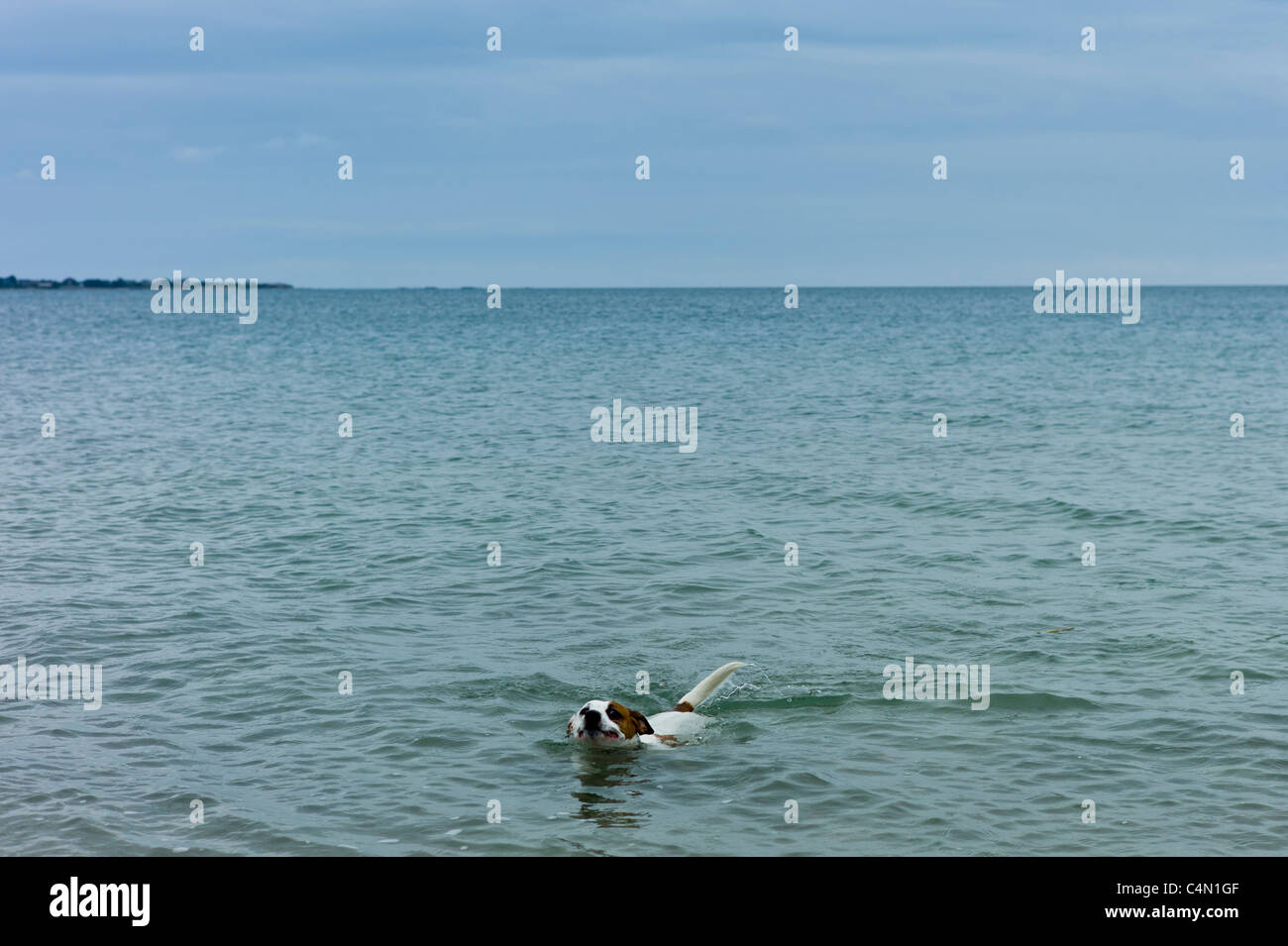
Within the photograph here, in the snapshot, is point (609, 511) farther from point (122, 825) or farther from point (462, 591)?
point (122, 825)

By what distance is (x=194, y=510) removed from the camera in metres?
18.7

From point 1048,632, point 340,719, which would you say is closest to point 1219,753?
point 1048,632

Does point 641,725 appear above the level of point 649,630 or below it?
below

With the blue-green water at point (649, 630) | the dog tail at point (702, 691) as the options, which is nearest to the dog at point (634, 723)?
the dog tail at point (702, 691)

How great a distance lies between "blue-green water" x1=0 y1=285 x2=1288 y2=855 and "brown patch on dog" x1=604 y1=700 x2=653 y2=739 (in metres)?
0.27

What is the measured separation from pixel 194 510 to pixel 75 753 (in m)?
10.2

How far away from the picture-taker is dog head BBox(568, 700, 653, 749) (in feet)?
29.4

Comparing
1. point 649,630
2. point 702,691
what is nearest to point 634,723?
point 702,691

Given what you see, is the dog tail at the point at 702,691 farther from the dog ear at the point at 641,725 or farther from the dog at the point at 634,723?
the dog ear at the point at 641,725

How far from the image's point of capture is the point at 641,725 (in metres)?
9.37

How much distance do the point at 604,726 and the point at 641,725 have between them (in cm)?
51

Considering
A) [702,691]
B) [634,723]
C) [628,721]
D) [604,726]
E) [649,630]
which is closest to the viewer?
[604,726]

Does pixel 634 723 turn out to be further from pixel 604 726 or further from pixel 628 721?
pixel 604 726

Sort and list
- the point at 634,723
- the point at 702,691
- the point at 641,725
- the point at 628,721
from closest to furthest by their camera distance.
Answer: the point at 628,721 → the point at 634,723 → the point at 641,725 → the point at 702,691
